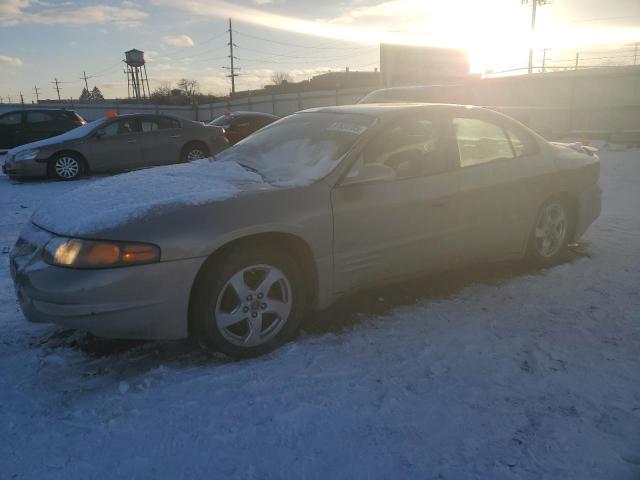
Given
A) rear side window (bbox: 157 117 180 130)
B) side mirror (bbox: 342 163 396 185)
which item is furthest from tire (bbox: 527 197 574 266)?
rear side window (bbox: 157 117 180 130)

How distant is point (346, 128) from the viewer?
3.51 m

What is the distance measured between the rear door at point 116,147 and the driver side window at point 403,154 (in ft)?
26.5

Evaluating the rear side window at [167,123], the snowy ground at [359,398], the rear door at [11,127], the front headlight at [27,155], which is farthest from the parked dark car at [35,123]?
the snowy ground at [359,398]

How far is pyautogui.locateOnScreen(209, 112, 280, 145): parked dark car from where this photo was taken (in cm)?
1338

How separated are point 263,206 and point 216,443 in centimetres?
129

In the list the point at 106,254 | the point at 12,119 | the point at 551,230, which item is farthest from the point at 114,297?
the point at 12,119

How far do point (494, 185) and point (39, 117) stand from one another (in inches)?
543

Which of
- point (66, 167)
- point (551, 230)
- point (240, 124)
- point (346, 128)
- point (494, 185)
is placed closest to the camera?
point (346, 128)

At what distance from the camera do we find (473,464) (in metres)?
2.03

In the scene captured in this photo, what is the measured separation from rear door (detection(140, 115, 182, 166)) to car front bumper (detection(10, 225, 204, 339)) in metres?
8.25

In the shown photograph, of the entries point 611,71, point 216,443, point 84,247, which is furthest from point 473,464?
point 611,71

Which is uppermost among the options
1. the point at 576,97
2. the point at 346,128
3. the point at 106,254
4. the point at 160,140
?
the point at 576,97

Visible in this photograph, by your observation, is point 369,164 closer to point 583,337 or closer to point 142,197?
point 142,197

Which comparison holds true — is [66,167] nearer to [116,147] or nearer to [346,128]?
[116,147]
